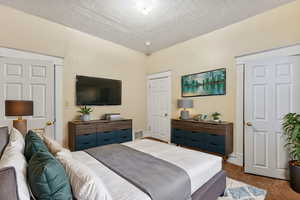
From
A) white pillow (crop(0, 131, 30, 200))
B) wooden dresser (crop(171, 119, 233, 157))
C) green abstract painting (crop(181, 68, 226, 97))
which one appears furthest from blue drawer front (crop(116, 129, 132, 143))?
white pillow (crop(0, 131, 30, 200))

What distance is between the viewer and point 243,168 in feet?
9.60

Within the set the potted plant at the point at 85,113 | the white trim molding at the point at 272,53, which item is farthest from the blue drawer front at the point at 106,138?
the white trim molding at the point at 272,53

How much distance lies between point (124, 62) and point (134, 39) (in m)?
0.85

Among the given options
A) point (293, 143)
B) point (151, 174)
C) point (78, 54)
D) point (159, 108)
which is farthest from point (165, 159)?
point (78, 54)

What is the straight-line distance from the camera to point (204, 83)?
3.68 m

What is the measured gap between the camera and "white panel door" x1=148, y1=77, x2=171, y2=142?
4595 mm

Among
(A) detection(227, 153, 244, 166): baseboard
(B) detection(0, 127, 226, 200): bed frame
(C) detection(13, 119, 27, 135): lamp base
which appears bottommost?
(A) detection(227, 153, 244, 166): baseboard

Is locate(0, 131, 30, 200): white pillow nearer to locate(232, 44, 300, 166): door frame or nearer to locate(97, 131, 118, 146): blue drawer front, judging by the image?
locate(97, 131, 118, 146): blue drawer front

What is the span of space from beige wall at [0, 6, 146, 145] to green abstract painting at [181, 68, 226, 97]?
5.29 ft

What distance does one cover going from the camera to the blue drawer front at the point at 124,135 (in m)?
3.89

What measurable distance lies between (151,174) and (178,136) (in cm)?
243

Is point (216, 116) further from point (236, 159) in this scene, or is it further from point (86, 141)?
point (86, 141)

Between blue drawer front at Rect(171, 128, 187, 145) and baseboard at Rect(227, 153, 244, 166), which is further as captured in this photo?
blue drawer front at Rect(171, 128, 187, 145)

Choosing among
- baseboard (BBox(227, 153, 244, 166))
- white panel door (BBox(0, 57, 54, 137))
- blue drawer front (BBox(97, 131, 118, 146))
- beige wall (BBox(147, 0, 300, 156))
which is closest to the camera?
beige wall (BBox(147, 0, 300, 156))
